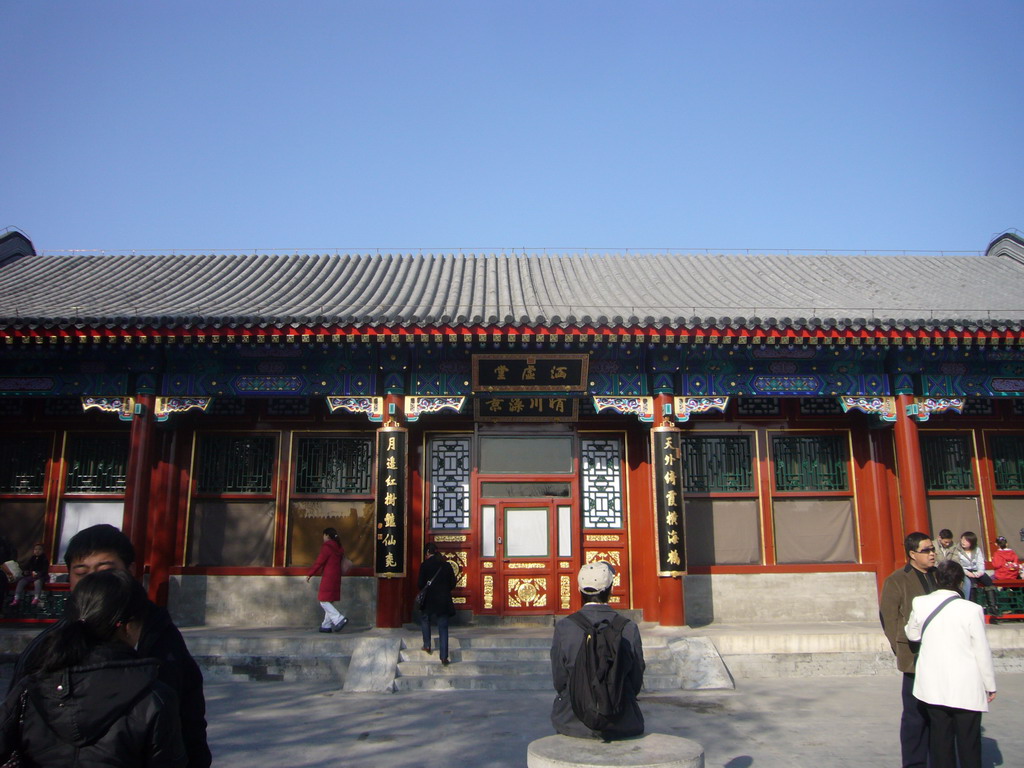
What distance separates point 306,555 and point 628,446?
4398 millimetres

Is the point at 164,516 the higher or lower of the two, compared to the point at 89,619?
higher

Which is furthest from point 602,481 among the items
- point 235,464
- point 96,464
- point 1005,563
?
point 96,464

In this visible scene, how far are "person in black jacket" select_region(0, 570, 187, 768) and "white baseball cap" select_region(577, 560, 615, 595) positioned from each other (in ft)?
6.02

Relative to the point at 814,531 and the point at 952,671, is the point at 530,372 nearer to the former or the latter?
the point at 814,531

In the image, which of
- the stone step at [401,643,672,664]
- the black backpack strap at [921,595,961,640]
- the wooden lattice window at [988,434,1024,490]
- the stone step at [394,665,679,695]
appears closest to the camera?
the black backpack strap at [921,595,961,640]

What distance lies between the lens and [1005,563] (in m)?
9.43

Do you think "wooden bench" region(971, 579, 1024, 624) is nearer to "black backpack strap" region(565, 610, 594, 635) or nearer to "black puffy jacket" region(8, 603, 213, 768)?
"black backpack strap" region(565, 610, 594, 635)

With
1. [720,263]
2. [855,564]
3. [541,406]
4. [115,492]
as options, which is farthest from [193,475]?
[720,263]

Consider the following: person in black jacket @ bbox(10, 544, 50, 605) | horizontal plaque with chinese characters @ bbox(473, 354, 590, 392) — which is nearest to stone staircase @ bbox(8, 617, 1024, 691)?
person in black jacket @ bbox(10, 544, 50, 605)

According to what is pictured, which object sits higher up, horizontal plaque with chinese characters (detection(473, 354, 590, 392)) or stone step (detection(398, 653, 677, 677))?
horizontal plaque with chinese characters (detection(473, 354, 590, 392))

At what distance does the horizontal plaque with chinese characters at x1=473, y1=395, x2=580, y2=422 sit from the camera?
987 centimetres

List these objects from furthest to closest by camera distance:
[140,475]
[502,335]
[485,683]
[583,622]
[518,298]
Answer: [518,298]
[140,475]
[502,335]
[485,683]
[583,622]

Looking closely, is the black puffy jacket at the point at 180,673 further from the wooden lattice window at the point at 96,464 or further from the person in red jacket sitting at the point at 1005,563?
the person in red jacket sitting at the point at 1005,563

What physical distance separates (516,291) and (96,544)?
973cm
